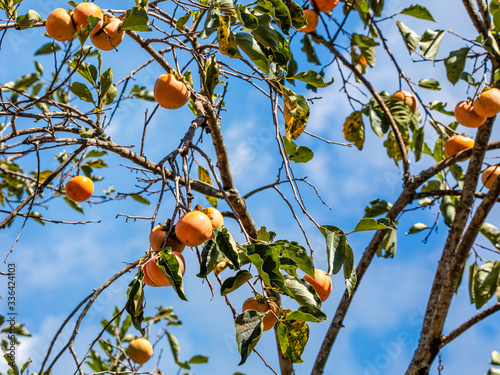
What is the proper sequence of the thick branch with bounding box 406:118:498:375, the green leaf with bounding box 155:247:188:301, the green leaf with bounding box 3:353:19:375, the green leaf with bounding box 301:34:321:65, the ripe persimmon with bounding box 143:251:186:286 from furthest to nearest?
the green leaf with bounding box 301:34:321:65
the thick branch with bounding box 406:118:498:375
the green leaf with bounding box 3:353:19:375
the ripe persimmon with bounding box 143:251:186:286
the green leaf with bounding box 155:247:188:301

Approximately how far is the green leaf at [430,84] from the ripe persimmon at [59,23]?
2046 millimetres

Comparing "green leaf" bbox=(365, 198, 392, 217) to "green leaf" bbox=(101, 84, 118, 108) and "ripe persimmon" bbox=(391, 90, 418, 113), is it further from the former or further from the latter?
"green leaf" bbox=(101, 84, 118, 108)

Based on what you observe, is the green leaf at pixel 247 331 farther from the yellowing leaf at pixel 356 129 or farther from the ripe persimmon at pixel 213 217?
the yellowing leaf at pixel 356 129

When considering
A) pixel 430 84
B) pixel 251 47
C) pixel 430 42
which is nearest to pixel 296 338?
pixel 251 47

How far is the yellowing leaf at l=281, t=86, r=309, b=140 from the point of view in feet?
4.77

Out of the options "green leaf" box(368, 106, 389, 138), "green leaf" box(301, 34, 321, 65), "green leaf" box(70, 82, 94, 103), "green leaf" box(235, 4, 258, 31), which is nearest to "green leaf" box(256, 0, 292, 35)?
"green leaf" box(235, 4, 258, 31)

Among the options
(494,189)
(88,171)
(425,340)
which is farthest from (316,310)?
(88,171)

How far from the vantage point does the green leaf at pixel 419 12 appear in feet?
8.69

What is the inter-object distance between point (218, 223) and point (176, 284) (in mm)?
262

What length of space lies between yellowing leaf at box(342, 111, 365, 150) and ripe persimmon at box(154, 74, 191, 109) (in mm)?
1432

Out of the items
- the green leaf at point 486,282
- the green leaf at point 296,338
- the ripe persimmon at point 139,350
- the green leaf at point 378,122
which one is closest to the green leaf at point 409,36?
the green leaf at point 378,122

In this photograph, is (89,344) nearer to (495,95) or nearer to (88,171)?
(88,171)

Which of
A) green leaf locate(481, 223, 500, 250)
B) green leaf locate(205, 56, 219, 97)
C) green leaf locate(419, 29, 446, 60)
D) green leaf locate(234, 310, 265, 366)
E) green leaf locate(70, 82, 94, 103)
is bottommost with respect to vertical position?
green leaf locate(234, 310, 265, 366)

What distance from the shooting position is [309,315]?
113 cm
